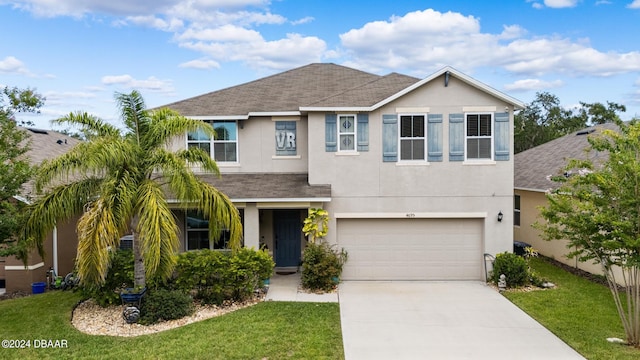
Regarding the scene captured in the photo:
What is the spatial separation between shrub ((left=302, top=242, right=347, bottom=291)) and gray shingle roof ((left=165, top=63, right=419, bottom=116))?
4659 mm

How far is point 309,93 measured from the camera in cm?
1647

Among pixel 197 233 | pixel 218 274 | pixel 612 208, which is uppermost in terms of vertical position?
pixel 612 208

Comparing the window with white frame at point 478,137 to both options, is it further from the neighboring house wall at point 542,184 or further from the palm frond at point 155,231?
the palm frond at point 155,231

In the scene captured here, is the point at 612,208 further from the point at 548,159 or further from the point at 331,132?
the point at 548,159

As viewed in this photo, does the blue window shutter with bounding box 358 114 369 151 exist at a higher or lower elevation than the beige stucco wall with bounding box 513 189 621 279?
higher

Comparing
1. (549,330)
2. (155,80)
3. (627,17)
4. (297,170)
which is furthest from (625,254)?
(155,80)

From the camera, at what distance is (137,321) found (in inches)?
383

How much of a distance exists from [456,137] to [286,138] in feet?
18.6

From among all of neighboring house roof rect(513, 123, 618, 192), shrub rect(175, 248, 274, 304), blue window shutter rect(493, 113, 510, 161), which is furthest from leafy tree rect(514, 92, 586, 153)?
shrub rect(175, 248, 274, 304)

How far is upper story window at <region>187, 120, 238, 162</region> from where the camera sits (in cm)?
1494

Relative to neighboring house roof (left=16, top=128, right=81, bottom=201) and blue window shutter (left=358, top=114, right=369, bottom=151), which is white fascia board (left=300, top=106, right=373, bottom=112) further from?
neighboring house roof (left=16, top=128, right=81, bottom=201)

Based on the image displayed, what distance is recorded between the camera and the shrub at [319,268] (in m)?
12.5

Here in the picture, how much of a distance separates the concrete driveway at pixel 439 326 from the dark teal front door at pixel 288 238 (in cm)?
308

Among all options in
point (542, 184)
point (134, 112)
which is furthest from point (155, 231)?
point (542, 184)
